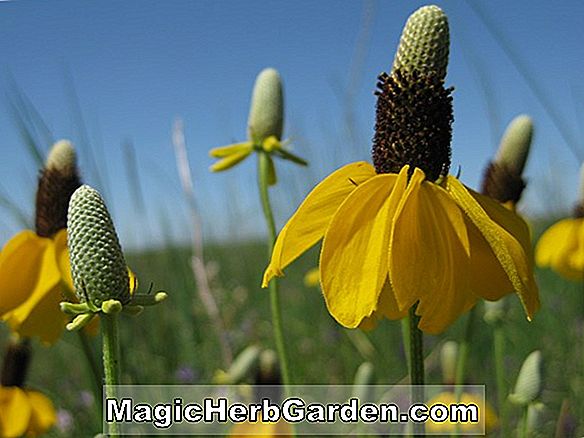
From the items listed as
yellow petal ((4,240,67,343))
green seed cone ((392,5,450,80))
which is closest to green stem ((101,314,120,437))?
green seed cone ((392,5,450,80))

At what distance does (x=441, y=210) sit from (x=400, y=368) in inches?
66.4

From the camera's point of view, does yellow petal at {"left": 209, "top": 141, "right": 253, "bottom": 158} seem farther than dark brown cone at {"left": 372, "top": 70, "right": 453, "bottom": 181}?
Yes

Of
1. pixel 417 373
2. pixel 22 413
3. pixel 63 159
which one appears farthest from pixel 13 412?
pixel 417 373

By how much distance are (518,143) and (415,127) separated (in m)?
0.53

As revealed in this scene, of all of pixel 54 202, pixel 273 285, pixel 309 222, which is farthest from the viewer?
pixel 54 202

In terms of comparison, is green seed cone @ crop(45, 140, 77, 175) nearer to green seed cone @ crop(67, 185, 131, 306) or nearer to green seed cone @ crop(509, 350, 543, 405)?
green seed cone @ crop(67, 185, 131, 306)

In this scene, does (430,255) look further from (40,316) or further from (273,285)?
(40,316)

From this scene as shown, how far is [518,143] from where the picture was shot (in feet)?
4.03

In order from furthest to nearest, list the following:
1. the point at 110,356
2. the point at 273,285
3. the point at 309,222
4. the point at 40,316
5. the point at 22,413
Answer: the point at 22,413
the point at 40,316
the point at 273,285
the point at 309,222
the point at 110,356

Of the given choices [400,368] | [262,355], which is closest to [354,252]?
[262,355]

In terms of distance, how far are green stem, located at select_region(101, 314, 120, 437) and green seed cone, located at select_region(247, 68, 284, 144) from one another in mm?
666

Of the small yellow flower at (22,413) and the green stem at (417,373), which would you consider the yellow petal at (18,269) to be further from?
the green stem at (417,373)

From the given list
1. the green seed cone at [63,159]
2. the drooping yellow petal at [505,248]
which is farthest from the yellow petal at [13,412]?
the drooping yellow petal at [505,248]

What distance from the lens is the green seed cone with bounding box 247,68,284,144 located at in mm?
1222
